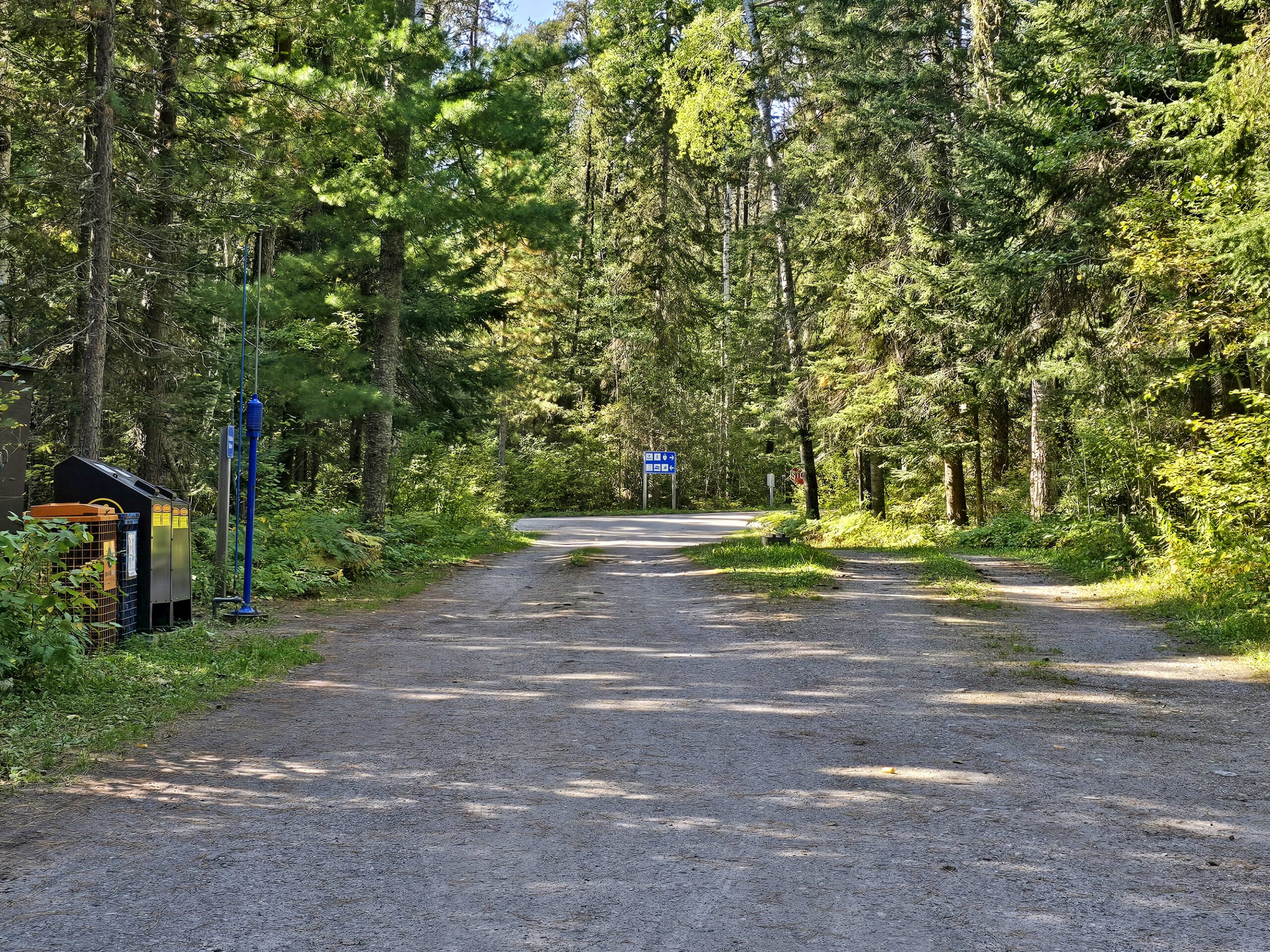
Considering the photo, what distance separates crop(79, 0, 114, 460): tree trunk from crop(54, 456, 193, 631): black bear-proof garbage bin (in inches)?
144

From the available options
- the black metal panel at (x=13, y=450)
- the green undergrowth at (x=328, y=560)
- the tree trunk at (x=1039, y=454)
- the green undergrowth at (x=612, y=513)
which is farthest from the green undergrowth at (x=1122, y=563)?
the green undergrowth at (x=612, y=513)

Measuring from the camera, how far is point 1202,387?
1423 centimetres

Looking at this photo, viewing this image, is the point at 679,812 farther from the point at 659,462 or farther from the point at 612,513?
the point at 659,462

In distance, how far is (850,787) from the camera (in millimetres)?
5383

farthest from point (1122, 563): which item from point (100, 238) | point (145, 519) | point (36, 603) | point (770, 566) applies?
point (100, 238)

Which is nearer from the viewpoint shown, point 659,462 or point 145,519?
point 145,519

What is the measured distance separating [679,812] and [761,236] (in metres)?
23.3

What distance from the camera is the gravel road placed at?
369 cm

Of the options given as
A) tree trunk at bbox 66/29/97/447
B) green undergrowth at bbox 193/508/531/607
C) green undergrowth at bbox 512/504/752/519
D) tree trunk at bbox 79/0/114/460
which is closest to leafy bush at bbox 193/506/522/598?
green undergrowth at bbox 193/508/531/607

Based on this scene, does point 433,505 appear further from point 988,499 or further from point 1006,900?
point 1006,900

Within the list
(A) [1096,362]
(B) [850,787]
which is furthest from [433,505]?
(B) [850,787]

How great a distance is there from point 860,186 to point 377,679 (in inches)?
738

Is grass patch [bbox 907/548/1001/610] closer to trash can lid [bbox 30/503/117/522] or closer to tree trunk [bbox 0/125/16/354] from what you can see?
trash can lid [bbox 30/503/117/522]

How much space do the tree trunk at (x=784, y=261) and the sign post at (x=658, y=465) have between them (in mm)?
16711
